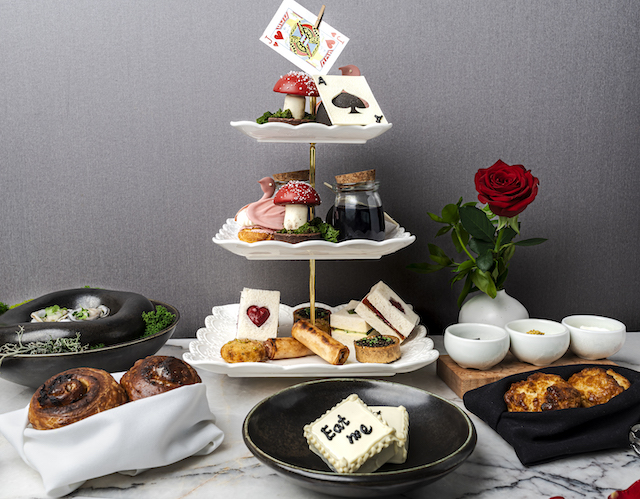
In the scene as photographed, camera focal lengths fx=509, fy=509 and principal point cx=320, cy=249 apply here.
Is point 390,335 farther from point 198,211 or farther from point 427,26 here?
point 427,26

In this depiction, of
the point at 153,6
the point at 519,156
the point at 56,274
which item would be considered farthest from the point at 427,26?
the point at 56,274

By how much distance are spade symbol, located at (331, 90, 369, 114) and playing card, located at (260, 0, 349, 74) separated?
0.20m

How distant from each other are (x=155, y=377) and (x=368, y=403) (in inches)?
15.4

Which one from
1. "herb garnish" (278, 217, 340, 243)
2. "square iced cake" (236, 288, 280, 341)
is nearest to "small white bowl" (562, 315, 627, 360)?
"herb garnish" (278, 217, 340, 243)

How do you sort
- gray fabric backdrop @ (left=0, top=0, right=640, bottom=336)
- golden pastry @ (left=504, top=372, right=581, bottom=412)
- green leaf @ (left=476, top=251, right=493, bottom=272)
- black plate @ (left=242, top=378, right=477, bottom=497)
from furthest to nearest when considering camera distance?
gray fabric backdrop @ (left=0, top=0, right=640, bottom=336), green leaf @ (left=476, top=251, right=493, bottom=272), golden pastry @ (left=504, top=372, right=581, bottom=412), black plate @ (left=242, top=378, right=477, bottom=497)

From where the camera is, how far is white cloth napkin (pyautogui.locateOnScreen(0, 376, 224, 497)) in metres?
0.76

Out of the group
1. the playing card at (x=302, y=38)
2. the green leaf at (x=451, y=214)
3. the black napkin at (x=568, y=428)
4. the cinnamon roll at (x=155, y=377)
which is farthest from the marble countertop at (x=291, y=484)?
the playing card at (x=302, y=38)

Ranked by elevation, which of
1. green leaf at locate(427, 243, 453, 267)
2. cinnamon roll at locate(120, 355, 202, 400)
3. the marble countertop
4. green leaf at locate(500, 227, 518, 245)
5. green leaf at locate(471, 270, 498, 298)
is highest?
green leaf at locate(500, 227, 518, 245)

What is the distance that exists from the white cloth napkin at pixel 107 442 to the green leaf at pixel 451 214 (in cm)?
80

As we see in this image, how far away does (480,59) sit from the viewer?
1.44 m

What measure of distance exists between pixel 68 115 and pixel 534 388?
1.34 meters

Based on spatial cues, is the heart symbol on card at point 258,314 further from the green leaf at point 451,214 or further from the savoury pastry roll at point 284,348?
the green leaf at point 451,214

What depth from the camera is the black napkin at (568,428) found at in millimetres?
850

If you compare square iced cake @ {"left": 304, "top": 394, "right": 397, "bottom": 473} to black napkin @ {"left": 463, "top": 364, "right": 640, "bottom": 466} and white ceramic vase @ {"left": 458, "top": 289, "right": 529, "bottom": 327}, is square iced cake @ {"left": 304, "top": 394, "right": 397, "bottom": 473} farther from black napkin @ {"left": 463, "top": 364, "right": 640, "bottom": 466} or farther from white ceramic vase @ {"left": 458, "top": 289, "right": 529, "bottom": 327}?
white ceramic vase @ {"left": 458, "top": 289, "right": 529, "bottom": 327}
